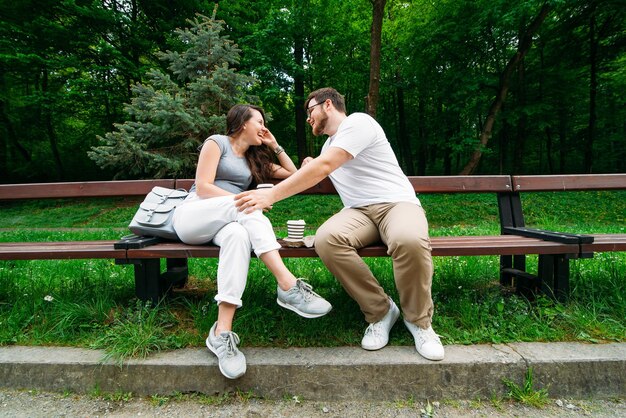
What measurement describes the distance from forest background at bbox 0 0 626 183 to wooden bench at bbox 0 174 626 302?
811cm

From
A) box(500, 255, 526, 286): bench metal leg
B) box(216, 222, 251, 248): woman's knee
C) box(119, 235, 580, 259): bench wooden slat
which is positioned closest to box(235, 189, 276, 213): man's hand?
box(216, 222, 251, 248): woman's knee

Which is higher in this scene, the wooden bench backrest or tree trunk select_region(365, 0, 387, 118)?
tree trunk select_region(365, 0, 387, 118)

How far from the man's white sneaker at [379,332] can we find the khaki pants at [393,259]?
0.04 metres

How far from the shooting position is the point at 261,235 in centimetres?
233

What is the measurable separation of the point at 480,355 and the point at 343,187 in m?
1.41

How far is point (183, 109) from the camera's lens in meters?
8.45

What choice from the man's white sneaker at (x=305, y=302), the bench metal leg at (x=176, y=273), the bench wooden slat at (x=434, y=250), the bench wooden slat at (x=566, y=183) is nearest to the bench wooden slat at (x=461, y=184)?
the bench wooden slat at (x=566, y=183)

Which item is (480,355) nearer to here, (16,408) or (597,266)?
(597,266)

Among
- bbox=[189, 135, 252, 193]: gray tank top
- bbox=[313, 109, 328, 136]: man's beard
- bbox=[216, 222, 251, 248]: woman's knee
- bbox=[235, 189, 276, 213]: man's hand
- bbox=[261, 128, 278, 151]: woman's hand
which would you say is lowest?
bbox=[216, 222, 251, 248]: woman's knee

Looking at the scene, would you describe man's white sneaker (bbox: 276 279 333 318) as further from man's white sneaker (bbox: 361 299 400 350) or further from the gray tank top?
the gray tank top

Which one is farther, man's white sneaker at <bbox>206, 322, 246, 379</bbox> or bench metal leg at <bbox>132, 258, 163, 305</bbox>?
bench metal leg at <bbox>132, 258, 163, 305</bbox>

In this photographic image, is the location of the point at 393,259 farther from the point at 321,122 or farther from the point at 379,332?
the point at 321,122

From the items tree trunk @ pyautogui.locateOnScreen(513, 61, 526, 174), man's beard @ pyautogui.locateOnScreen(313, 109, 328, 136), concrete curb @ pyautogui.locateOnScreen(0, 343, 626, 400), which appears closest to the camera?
concrete curb @ pyautogui.locateOnScreen(0, 343, 626, 400)

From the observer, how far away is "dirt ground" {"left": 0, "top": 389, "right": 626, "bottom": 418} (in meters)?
1.96
